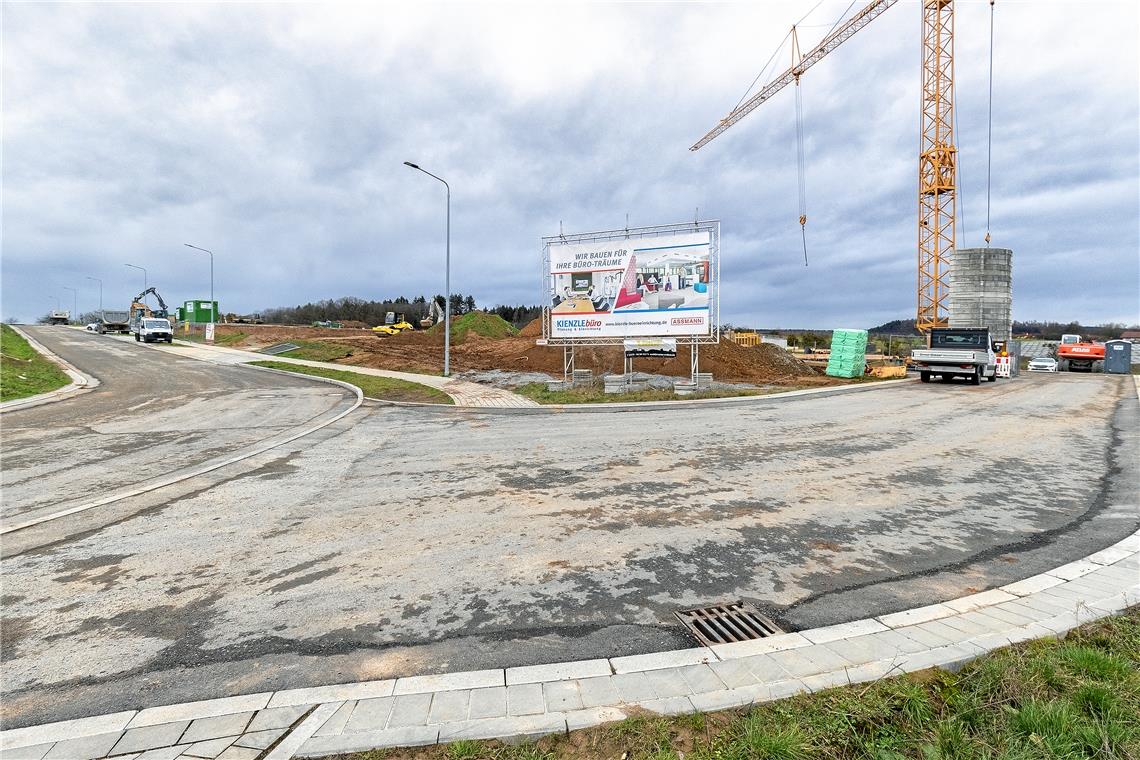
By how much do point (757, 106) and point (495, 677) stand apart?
64863mm

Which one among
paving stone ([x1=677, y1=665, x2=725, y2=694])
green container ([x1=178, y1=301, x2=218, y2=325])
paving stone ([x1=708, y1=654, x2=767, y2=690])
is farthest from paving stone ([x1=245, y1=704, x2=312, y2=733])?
green container ([x1=178, y1=301, x2=218, y2=325])

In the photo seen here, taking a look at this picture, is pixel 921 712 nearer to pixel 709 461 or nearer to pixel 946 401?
pixel 709 461

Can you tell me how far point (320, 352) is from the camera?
33562 millimetres

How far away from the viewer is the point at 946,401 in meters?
16.7

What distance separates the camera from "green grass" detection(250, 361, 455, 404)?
17.2 metres

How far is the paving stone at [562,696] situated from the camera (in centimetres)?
268

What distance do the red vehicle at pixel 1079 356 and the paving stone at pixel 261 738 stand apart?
52797mm

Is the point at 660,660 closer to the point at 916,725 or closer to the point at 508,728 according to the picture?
the point at 508,728

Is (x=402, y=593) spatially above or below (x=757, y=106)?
below

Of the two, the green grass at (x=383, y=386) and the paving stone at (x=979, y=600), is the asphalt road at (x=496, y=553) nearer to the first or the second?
the paving stone at (x=979, y=600)

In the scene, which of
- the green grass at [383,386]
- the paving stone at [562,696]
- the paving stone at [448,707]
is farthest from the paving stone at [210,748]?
the green grass at [383,386]

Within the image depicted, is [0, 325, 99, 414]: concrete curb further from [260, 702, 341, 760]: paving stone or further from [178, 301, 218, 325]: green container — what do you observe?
[178, 301, 218, 325]: green container

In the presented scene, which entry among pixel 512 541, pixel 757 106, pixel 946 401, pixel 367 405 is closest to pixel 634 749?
pixel 512 541

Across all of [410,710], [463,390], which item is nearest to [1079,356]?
[463,390]
